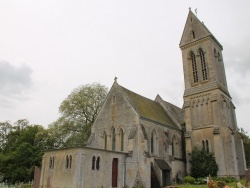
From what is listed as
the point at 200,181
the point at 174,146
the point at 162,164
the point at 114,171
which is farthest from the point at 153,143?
the point at 200,181

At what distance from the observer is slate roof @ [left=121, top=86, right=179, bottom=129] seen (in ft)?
103

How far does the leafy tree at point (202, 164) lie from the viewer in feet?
100

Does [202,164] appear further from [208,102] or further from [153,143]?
[208,102]

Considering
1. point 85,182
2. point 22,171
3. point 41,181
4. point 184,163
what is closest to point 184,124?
point 184,163

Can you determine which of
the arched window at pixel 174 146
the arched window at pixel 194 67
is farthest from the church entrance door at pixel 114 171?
the arched window at pixel 194 67

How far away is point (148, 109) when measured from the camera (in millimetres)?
34250

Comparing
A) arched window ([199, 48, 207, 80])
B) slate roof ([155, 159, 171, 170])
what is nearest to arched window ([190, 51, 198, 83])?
arched window ([199, 48, 207, 80])

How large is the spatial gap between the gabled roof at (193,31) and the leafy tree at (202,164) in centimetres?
1820

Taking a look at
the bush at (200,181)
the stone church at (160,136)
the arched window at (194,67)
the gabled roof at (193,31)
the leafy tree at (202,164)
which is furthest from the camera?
the gabled roof at (193,31)

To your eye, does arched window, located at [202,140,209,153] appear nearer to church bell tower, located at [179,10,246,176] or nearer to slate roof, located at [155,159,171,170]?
church bell tower, located at [179,10,246,176]

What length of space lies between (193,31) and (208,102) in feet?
42.7

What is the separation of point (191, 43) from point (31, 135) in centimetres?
3712

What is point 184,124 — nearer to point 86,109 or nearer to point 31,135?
point 86,109

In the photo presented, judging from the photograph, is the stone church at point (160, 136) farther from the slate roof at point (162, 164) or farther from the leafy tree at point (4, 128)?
the leafy tree at point (4, 128)
